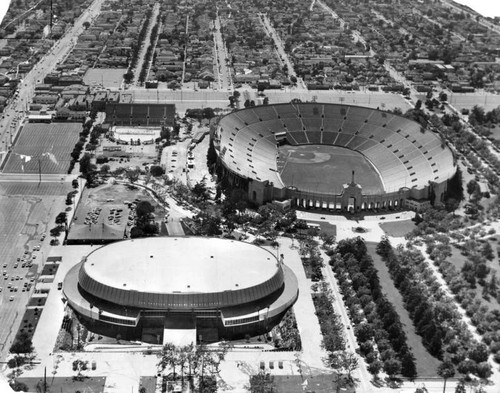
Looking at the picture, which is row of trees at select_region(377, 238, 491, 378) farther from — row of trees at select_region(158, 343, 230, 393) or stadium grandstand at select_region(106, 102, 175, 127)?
stadium grandstand at select_region(106, 102, 175, 127)

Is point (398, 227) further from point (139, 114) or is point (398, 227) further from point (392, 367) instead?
point (139, 114)

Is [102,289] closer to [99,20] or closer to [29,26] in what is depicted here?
[29,26]

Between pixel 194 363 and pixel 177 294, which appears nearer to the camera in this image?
pixel 194 363

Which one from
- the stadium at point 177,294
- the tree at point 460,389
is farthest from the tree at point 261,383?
the tree at point 460,389

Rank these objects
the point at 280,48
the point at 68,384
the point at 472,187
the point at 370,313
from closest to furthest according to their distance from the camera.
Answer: the point at 68,384 → the point at 370,313 → the point at 472,187 → the point at 280,48

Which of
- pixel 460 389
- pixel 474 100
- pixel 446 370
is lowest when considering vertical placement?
pixel 474 100

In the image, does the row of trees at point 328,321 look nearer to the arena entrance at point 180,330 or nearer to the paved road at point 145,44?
the arena entrance at point 180,330

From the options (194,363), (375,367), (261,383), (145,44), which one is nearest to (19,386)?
(194,363)
